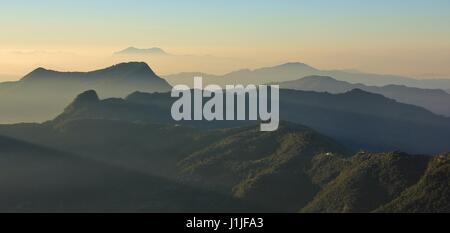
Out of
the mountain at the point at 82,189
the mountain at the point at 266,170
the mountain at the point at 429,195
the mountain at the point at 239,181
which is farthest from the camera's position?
the mountain at the point at 266,170

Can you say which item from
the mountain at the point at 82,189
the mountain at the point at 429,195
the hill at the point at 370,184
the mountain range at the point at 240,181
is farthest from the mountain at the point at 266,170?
the mountain at the point at 429,195

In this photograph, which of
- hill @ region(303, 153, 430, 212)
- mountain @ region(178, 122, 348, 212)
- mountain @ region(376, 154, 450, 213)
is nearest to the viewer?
mountain @ region(376, 154, 450, 213)

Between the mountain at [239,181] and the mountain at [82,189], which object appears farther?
the mountain at [82,189]

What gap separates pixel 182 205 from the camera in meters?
147

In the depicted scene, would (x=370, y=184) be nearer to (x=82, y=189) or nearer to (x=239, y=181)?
(x=239, y=181)

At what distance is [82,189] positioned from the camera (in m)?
166

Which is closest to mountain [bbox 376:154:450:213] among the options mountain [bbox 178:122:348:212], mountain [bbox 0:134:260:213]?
mountain [bbox 178:122:348:212]

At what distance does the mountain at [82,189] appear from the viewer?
149 meters

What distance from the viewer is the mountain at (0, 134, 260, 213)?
5881 inches

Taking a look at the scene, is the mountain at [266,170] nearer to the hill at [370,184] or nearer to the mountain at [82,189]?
the mountain at [82,189]

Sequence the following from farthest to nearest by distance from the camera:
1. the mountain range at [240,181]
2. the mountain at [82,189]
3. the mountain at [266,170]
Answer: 1. the mountain at [266,170]
2. the mountain at [82,189]
3. the mountain range at [240,181]

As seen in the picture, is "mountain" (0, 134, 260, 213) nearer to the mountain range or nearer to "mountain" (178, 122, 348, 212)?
the mountain range

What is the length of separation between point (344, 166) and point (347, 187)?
837 inches

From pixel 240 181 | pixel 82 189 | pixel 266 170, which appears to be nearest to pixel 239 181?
pixel 240 181
